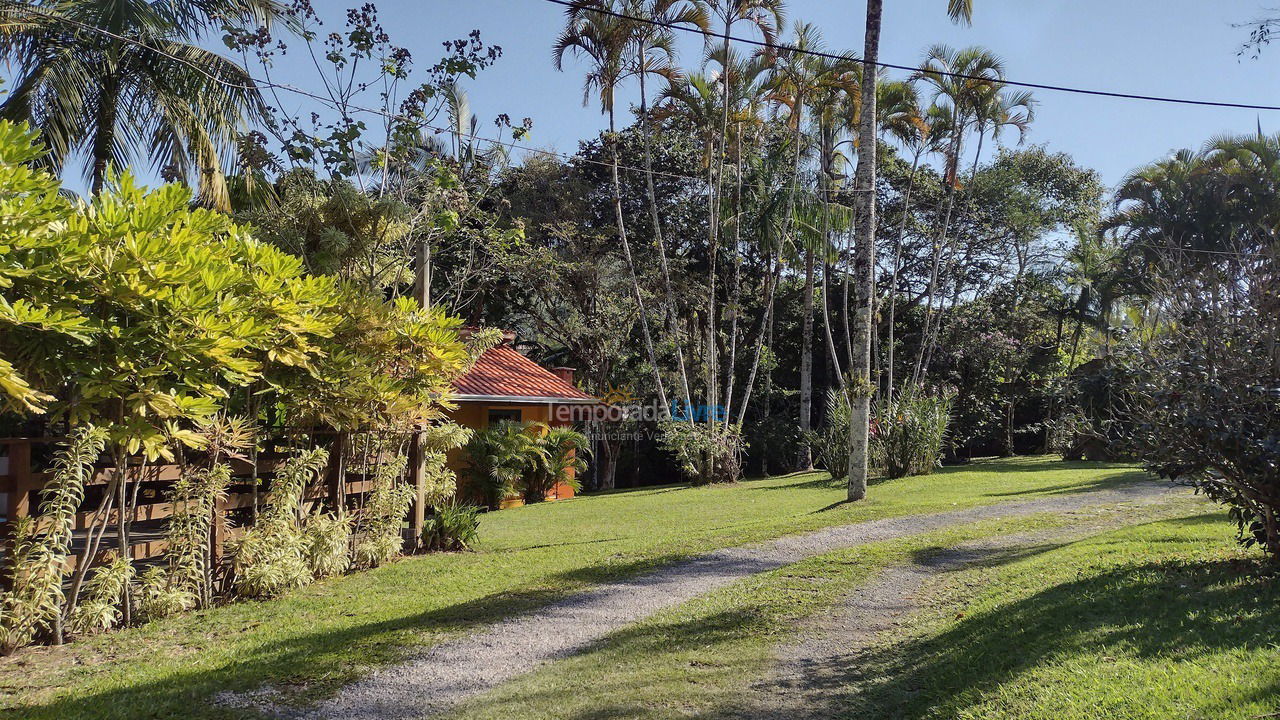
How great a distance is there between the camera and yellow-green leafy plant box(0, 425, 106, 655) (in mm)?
5406

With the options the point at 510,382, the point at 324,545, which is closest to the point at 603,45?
the point at 510,382

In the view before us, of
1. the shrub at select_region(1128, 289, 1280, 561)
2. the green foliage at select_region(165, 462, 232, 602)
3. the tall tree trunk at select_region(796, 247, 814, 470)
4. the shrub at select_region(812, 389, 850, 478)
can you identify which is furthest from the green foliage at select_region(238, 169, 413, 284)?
the tall tree trunk at select_region(796, 247, 814, 470)

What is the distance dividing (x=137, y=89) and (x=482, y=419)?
9.09m

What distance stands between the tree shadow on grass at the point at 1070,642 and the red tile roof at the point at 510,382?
12522 millimetres

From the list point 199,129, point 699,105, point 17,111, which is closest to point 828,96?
point 699,105

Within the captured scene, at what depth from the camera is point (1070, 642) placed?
5.02 meters

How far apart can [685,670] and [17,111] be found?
488 inches

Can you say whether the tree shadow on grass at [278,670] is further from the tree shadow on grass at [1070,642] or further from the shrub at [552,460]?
the shrub at [552,460]

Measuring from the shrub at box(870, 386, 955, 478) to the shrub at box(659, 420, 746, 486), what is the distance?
4282 mm

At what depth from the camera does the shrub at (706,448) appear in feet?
67.9

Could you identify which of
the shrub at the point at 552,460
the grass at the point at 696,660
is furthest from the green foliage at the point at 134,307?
the shrub at the point at 552,460

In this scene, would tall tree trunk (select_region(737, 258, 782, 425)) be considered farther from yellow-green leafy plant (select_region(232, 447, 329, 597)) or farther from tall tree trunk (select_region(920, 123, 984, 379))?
yellow-green leafy plant (select_region(232, 447, 329, 597))

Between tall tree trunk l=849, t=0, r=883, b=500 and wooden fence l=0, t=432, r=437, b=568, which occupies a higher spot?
tall tree trunk l=849, t=0, r=883, b=500

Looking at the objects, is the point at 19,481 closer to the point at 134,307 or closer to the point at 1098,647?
the point at 134,307
